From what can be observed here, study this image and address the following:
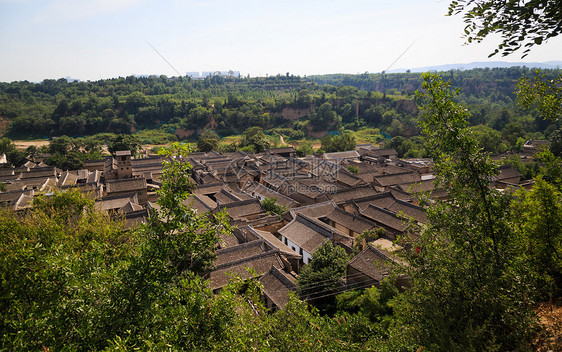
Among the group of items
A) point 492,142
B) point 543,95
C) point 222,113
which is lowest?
point 492,142

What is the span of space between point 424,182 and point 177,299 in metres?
30.3

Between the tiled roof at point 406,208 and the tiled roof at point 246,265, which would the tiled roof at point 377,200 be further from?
the tiled roof at point 246,265

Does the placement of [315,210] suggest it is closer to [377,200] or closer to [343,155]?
[377,200]

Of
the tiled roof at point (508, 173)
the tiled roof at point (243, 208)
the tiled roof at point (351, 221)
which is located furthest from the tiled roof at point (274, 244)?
the tiled roof at point (508, 173)

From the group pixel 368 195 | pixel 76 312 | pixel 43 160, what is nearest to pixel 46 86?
pixel 43 160

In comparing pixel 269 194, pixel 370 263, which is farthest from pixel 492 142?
pixel 370 263

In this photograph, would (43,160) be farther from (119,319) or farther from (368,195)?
(119,319)

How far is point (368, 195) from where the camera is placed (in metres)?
27.2

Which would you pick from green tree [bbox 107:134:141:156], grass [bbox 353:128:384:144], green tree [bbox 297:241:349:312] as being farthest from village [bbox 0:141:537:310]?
grass [bbox 353:128:384:144]

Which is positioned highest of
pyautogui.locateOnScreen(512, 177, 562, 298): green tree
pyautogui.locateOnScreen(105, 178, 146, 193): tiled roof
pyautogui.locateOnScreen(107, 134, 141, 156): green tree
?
pyautogui.locateOnScreen(512, 177, 562, 298): green tree

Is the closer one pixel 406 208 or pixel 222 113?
pixel 406 208

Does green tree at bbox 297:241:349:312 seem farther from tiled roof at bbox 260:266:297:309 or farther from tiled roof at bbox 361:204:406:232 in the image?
tiled roof at bbox 361:204:406:232

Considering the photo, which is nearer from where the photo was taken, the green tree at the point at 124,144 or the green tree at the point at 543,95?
the green tree at the point at 543,95

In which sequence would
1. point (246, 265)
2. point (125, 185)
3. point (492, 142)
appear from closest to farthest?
1. point (246, 265)
2. point (125, 185)
3. point (492, 142)
